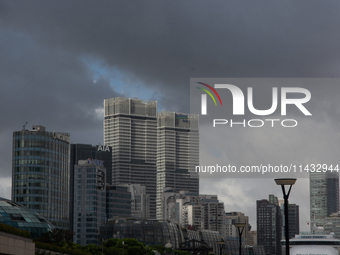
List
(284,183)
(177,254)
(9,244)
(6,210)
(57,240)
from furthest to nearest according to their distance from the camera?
(177,254), (6,210), (57,240), (9,244), (284,183)

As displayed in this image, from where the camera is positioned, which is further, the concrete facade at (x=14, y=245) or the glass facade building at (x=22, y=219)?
the glass facade building at (x=22, y=219)

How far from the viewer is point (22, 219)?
11719 centimetres

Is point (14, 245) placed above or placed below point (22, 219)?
above

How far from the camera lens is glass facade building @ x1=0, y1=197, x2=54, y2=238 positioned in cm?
11453

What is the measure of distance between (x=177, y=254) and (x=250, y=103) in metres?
118

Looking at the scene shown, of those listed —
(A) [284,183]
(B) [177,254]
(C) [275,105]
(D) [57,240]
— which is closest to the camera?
(A) [284,183]

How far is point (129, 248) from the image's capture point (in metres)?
148

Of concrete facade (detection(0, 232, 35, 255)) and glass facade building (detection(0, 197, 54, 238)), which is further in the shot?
glass facade building (detection(0, 197, 54, 238))

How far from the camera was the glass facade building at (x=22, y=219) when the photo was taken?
11453 cm

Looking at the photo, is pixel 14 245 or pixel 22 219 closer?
pixel 14 245

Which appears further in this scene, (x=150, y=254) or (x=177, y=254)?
(x=177, y=254)

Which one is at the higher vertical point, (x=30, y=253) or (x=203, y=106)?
(x=203, y=106)

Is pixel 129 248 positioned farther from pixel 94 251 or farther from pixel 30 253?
pixel 30 253

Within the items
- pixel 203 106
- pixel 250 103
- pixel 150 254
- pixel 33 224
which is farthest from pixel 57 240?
pixel 150 254
